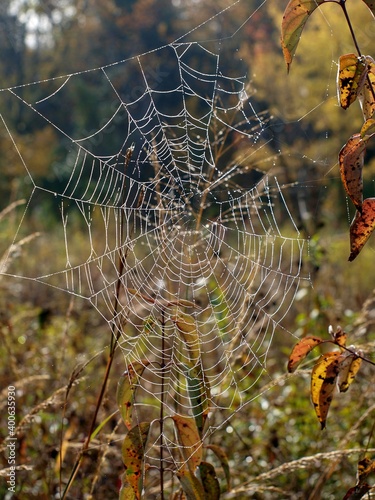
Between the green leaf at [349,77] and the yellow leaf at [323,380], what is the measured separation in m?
0.45

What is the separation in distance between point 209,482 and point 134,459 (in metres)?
0.19

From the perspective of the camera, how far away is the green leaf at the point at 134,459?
1.40m

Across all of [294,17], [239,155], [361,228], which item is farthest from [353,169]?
[239,155]

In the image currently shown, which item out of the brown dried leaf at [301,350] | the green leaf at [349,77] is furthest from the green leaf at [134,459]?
the green leaf at [349,77]

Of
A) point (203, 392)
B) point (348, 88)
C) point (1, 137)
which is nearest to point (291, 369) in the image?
point (203, 392)

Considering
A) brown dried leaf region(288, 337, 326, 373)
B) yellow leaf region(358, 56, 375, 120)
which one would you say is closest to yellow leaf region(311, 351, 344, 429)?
brown dried leaf region(288, 337, 326, 373)

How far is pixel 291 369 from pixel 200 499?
0.31 m

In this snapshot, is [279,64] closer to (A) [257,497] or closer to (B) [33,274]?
(B) [33,274]

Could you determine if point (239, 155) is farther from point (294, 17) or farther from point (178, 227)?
point (294, 17)

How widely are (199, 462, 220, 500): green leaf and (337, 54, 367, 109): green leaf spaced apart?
785 millimetres

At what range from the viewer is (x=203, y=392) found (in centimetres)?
154

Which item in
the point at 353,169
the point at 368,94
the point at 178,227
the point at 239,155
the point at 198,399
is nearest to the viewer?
the point at 353,169

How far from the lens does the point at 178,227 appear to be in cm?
228

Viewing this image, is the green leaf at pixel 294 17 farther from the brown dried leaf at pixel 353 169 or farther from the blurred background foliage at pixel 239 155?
the blurred background foliage at pixel 239 155
